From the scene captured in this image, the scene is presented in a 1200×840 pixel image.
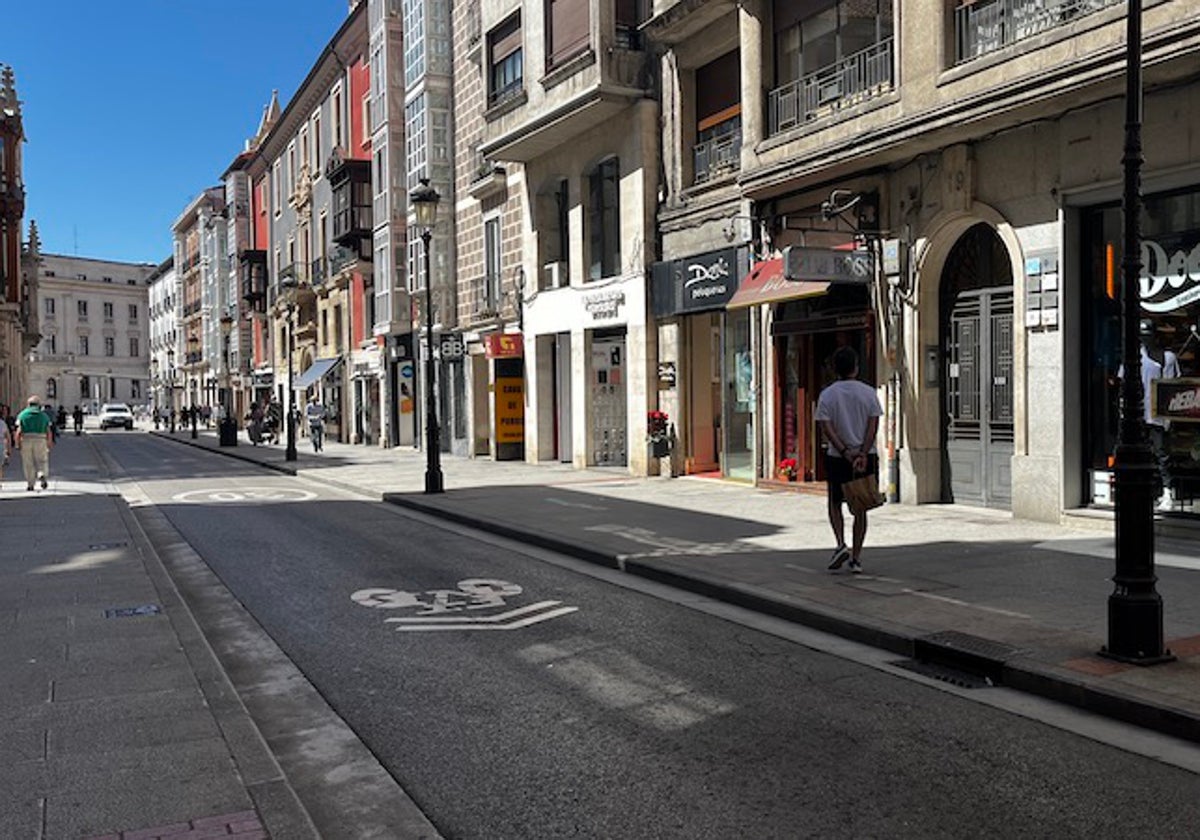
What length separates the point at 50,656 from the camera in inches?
241

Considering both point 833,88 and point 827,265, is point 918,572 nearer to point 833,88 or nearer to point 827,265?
point 827,265

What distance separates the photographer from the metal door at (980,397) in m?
12.3

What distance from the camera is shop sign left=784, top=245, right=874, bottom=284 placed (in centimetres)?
1279

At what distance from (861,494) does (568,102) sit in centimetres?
1359

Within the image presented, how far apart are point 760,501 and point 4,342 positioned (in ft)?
144

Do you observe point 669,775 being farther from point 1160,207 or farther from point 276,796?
point 1160,207

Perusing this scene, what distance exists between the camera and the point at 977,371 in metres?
12.7

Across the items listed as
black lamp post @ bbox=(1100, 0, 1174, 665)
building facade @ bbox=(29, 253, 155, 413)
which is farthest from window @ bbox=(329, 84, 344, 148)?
building facade @ bbox=(29, 253, 155, 413)

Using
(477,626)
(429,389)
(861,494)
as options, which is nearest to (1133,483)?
(861,494)

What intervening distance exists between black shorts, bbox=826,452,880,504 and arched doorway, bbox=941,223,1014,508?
13.8ft

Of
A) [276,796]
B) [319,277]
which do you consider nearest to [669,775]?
[276,796]

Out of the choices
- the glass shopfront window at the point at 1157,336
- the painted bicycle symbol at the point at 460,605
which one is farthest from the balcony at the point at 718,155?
the painted bicycle symbol at the point at 460,605

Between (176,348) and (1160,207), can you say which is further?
(176,348)

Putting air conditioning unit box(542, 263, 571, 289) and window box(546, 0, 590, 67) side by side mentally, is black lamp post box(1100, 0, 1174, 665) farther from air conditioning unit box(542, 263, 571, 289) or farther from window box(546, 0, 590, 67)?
air conditioning unit box(542, 263, 571, 289)
